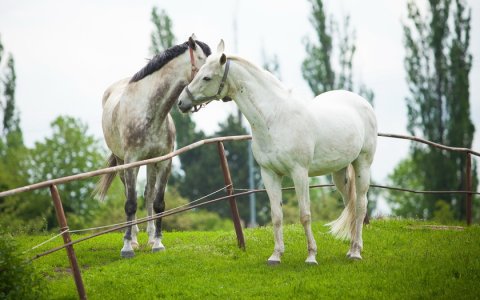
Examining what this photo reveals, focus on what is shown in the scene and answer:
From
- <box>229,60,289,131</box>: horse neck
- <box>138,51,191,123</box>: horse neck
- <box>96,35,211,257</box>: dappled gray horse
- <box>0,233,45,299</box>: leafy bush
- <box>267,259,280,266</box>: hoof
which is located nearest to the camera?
<box>0,233,45,299</box>: leafy bush

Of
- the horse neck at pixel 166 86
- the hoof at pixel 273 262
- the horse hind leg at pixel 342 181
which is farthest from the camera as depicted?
the horse neck at pixel 166 86

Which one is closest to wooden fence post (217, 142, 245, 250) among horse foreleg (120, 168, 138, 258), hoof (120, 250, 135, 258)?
horse foreleg (120, 168, 138, 258)

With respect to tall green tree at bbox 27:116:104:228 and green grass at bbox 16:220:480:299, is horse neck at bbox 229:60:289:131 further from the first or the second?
tall green tree at bbox 27:116:104:228

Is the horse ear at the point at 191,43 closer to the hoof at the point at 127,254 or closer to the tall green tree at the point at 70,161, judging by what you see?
the hoof at the point at 127,254

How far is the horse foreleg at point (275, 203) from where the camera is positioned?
7.74m

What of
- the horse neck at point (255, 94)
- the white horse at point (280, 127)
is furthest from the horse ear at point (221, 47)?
the horse neck at point (255, 94)

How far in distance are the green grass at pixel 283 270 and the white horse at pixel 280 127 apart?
0.47 meters

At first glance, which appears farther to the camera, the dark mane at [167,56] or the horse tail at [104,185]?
the horse tail at [104,185]

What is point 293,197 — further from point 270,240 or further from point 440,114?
point 270,240

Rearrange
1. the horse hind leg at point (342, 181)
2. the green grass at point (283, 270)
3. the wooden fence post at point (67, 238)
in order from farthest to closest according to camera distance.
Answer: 1. the horse hind leg at point (342, 181)
2. the green grass at point (283, 270)
3. the wooden fence post at point (67, 238)

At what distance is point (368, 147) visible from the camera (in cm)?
845

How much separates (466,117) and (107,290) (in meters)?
24.5

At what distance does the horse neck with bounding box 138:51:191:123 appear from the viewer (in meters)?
9.09

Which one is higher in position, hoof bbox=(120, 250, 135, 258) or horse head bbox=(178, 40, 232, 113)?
horse head bbox=(178, 40, 232, 113)
